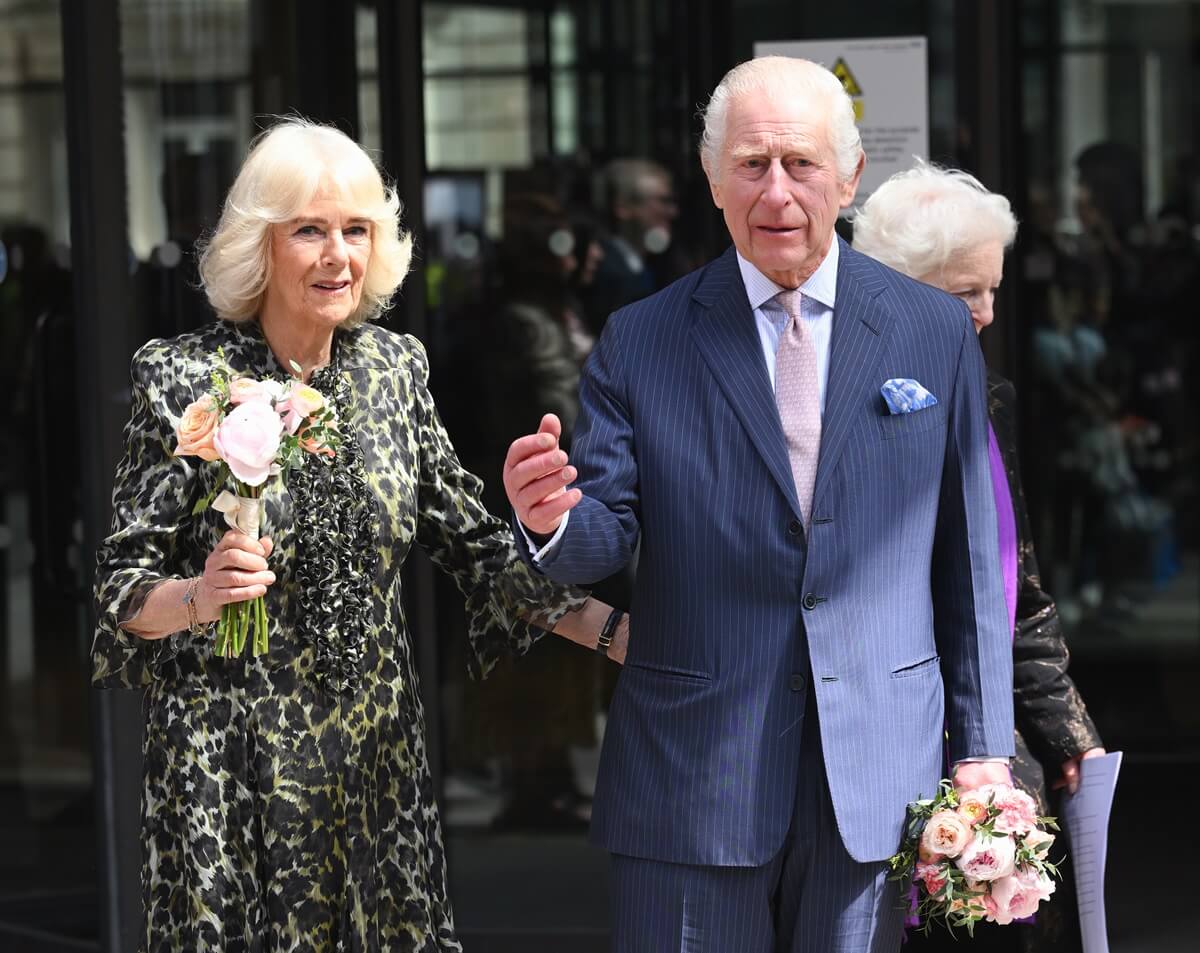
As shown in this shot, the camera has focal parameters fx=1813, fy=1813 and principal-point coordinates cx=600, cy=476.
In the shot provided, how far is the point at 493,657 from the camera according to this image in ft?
10.4

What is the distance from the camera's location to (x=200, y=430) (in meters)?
2.62

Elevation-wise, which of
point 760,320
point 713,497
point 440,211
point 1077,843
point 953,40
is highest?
point 953,40

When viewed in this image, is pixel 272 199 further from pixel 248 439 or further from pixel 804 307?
pixel 804 307

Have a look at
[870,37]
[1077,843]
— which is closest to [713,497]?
[1077,843]

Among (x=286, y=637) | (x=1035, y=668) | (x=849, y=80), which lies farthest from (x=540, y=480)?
(x=849, y=80)

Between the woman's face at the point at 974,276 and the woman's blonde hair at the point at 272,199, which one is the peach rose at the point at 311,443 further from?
the woman's face at the point at 974,276

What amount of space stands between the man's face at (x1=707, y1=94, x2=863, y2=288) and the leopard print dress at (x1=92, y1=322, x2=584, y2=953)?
737 mm

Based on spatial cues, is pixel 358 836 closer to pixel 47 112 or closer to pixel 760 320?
pixel 760 320

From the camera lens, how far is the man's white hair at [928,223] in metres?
3.14

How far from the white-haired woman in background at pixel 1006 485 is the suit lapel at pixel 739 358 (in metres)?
0.55

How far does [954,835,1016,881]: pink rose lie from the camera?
2.49m

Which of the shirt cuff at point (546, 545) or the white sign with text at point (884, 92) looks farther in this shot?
the white sign with text at point (884, 92)

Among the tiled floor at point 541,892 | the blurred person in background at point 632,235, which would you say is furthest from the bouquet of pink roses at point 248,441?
the blurred person in background at point 632,235

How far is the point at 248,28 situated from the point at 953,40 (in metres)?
1.87
